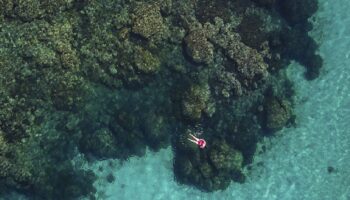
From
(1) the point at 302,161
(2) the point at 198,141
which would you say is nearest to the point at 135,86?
(2) the point at 198,141

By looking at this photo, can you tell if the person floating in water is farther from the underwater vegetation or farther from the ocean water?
the ocean water

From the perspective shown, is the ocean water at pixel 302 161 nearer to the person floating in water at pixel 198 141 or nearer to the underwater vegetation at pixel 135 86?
the underwater vegetation at pixel 135 86

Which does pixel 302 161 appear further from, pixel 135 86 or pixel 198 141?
pixel 135 86

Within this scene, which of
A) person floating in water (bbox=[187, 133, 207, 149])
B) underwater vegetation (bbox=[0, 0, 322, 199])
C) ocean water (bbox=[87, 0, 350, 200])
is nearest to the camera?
underwater vegetation (bbox=[0, 0, 322, 199])

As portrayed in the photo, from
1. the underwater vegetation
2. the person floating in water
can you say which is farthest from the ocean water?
the person floating in water

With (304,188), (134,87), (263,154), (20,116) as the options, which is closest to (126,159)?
(134,87)

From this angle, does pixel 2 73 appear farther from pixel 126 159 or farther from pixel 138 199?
pixel 138 199
